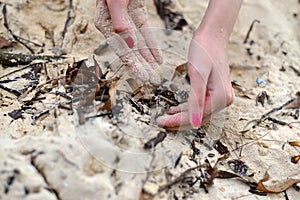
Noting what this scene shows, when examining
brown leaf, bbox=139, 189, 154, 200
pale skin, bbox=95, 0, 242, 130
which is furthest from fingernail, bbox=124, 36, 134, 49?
brown leaf, bbox=139, 189, 154, 200

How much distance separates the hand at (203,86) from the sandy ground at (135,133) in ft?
Result: 0.19

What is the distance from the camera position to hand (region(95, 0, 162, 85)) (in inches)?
60.5

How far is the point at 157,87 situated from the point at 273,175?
0.46m

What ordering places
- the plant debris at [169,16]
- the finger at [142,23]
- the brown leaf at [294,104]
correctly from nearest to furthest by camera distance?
1. the finger at [142,23]
2. the brown leaf at [294,104]
3. the plant debris at [169,16]

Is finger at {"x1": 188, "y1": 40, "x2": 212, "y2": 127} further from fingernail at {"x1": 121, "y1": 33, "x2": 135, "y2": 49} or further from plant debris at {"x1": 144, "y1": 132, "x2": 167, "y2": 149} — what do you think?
fingernail at {"x1": 121, "y1": 33, "x2": 135, "y2": 49}

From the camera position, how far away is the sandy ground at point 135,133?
1.24 meters

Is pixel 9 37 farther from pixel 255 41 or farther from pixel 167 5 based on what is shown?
pixel 255 41

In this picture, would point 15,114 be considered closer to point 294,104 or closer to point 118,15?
point 118,15

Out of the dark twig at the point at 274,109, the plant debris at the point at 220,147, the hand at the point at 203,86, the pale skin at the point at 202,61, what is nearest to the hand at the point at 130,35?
the pale skin at the point at 202,61

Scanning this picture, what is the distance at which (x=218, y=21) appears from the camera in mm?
1505

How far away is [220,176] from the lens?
57.7 inches

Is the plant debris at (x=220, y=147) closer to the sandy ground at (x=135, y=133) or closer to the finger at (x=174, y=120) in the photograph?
the sandy ground at (x=135, y=133)

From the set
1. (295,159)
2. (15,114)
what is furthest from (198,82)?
(15,114)

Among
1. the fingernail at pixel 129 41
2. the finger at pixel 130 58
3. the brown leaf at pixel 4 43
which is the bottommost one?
the brown leaf at pixel 4 43
